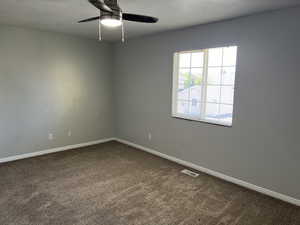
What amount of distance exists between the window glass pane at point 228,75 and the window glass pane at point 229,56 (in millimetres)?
78

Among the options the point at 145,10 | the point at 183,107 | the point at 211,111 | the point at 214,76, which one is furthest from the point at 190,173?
the point at 145,10

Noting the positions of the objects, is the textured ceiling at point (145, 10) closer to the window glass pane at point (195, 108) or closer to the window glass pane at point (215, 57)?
the window glass pane at point (215, 57)

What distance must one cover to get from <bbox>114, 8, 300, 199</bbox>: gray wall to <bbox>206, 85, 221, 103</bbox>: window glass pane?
0.39m

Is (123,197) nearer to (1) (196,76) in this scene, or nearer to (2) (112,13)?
(2) (112,13)

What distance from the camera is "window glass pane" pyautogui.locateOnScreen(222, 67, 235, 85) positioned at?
3.18m

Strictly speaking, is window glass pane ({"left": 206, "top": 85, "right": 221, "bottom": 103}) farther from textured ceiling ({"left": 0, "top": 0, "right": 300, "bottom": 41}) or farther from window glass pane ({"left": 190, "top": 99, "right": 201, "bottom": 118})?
textured ceiling ({"left": 0, "top": 0, "right": 300, "bottom": 41})

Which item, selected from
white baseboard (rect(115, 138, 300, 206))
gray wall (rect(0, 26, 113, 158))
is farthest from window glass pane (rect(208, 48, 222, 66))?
gray wall (rect(0, 26, 113, 158))

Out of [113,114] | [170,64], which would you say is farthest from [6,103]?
[170,64]

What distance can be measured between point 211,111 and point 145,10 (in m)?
1.88

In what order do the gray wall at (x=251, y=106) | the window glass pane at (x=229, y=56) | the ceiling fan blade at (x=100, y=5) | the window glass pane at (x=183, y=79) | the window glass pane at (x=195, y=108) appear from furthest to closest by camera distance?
the window glass pane at (x=183, y=79), the window glass pane at (x=195, y=108), the window glass pane at (x=229, y=56), the gray wall at (x=251, y=106), the ceiling fan blade at (x=100, y=5)

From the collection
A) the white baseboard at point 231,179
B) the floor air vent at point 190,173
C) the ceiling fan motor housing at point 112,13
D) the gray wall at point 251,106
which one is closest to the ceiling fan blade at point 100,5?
the ceiling fan motor housing at point 112,13

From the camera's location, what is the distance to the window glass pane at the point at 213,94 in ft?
11.1

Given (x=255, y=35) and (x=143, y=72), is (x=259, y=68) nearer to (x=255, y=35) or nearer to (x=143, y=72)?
(x=255, y=35)

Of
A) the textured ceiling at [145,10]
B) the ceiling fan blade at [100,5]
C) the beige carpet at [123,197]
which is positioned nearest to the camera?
the ceiling fan blade at [100,5]
